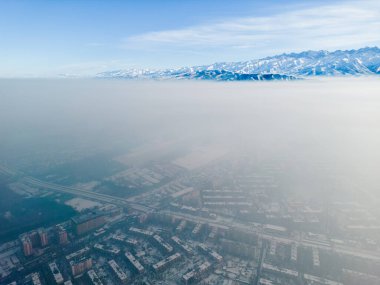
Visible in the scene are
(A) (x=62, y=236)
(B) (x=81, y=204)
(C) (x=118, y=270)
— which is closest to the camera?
(C) (x=118, y=270)

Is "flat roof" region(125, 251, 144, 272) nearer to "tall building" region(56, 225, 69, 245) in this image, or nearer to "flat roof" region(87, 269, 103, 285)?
"flat roof" region(87, 269, 103, 285)

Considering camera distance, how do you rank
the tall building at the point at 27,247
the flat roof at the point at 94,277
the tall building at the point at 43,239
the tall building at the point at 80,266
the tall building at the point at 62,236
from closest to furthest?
the flat roof at the point at 94,277, the tall building at the point at 80,266, the tall building at the point at 27,247, the tall building at the point at 43,239, the tall building at the point at 62,236

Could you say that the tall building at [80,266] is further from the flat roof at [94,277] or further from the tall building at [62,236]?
the tall building at [62,236]

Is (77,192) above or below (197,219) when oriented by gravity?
above

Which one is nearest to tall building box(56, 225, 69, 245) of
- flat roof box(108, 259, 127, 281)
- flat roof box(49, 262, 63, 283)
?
flat roof box(49, 262, 63, 283)

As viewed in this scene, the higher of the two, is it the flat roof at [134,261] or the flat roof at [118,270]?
the flat roof at [134,261]

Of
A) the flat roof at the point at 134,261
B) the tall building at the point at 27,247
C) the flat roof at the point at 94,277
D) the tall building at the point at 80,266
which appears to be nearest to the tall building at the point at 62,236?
the tall building at the point at 27,247

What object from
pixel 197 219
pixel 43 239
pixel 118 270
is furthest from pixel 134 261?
pixel 43 239

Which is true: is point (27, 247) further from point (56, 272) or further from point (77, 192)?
point (77, 192)

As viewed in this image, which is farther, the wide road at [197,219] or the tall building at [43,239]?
the tall building at [43,239]

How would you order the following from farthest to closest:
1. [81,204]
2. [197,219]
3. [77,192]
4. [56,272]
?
[77,192] → [81,204] → [197,219] → [56,272]

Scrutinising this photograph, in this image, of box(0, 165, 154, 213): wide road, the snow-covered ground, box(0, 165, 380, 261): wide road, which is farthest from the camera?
box(0, 165, 154, 213): wide road
